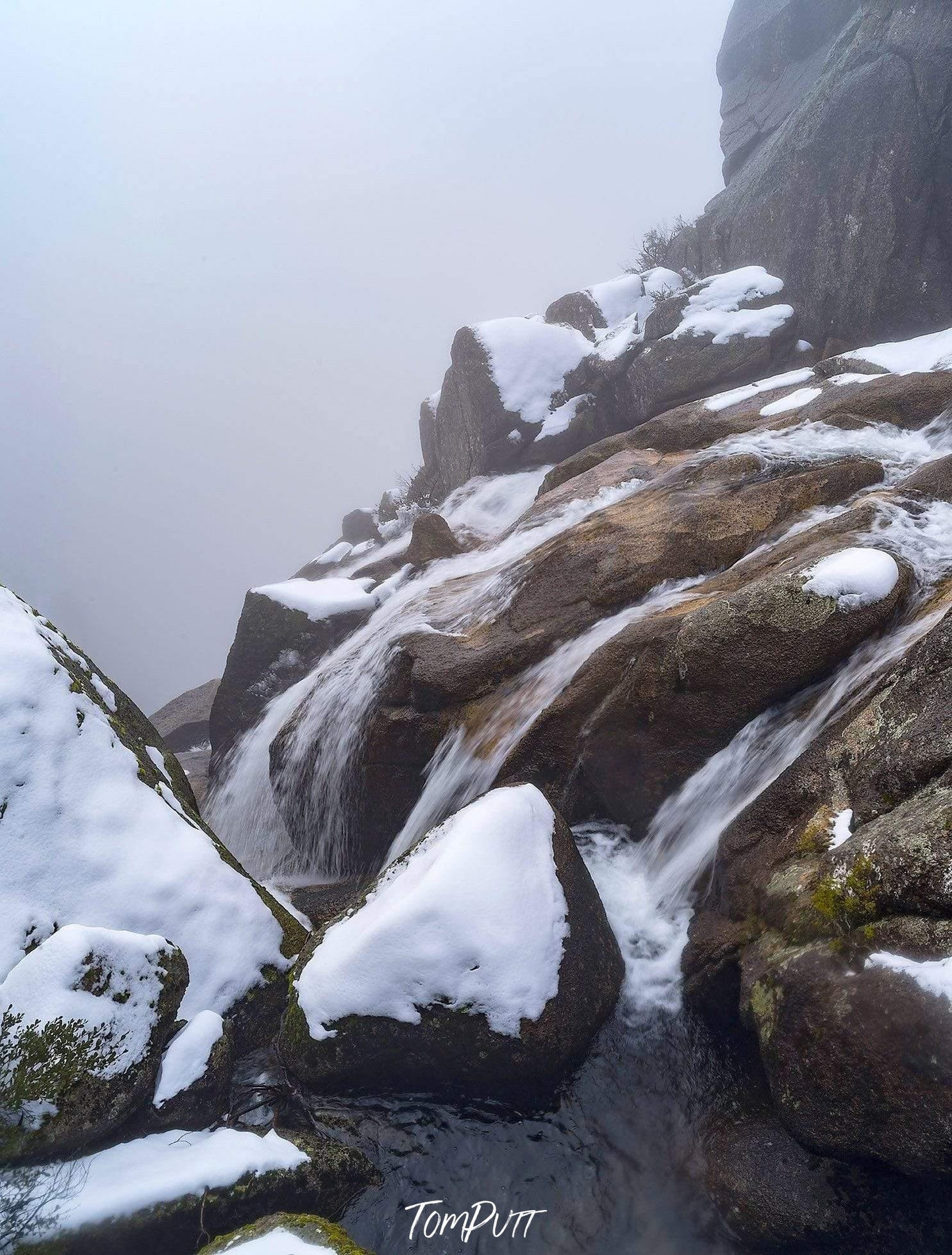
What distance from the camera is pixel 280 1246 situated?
301 cm

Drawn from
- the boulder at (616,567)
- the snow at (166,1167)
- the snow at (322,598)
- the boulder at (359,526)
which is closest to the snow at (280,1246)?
the snow at (166,1167)

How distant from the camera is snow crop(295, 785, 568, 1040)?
3.98 meters

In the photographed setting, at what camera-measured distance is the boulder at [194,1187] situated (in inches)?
129

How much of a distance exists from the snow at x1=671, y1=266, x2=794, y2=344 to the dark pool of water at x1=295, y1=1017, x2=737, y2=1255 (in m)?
14.1

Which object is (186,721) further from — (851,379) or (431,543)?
(851,379)

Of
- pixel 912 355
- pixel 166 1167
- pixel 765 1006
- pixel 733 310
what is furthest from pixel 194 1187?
pixel 733 310

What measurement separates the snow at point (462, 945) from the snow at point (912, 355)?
915 centimetres

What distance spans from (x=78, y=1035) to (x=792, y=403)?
35.7ft

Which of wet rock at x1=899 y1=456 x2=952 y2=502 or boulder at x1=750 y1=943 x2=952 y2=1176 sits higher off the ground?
wet rock at x1=899 y1=456 x2=952 y2=502

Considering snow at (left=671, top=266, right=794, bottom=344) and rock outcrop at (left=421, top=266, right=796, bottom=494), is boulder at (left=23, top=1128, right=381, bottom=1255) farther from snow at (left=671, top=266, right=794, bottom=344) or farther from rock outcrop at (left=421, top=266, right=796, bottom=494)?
snow at (left=671, top=266, right=794, bottom=344)

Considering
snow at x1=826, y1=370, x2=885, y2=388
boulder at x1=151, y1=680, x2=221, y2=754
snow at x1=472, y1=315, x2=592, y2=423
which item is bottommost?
boulder at x1=151, y1=680, x2=221, y2=754

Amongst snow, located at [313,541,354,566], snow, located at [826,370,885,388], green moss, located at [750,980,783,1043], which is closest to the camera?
green moss, located at [750,980,783,1043]

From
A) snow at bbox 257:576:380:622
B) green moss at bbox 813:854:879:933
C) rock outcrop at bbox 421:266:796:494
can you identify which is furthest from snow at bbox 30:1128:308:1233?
rock outcrop at bbox 421:266:796:494

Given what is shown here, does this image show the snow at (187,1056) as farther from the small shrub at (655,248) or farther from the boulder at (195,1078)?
the small shrub at (655,248)
